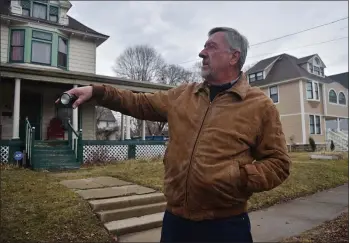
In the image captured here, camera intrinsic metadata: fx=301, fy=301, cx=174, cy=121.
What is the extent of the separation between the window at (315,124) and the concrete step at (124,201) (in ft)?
65.6

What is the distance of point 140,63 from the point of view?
29.7m

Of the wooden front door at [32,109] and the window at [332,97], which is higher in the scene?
the window at [332,97]

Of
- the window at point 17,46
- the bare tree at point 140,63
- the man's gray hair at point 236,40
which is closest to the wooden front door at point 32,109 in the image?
the window at point 17,46

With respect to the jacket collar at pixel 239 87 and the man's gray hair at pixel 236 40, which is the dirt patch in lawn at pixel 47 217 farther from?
the man's gray hair at pixel 236 40

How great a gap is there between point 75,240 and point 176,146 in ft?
9.02

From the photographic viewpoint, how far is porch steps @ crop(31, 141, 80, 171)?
914 cm

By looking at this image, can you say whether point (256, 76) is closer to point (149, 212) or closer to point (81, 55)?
point (81, 55)

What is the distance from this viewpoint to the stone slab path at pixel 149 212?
4.38 meters

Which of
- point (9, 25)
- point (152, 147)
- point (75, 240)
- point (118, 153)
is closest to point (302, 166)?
point (152, 147)

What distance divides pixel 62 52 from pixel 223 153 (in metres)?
13.4

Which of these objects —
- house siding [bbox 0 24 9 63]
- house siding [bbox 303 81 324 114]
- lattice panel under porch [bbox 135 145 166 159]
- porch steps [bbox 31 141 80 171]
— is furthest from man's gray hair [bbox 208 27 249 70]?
house siding [bbox 303 81 324 114]

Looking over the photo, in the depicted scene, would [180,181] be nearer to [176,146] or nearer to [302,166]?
[176,146]

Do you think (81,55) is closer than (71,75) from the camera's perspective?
No

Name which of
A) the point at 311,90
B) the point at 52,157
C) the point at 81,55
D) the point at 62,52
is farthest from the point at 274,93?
the point at 52,157
